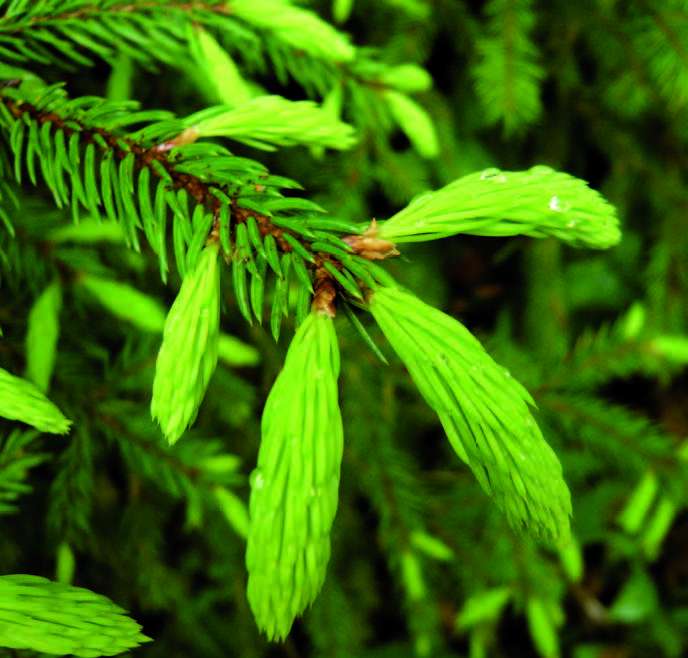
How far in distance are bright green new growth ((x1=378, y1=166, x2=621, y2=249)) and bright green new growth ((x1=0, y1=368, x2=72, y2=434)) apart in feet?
0.97

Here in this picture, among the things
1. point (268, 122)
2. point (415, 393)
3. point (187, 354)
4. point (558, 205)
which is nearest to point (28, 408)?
point (187, 354)

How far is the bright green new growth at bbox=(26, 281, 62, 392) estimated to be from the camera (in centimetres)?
83

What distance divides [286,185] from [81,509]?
24.3 inches

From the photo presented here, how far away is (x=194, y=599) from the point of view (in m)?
1.33

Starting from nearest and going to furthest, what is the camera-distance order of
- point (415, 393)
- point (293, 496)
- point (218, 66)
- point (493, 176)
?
point (293, 496), point (493, 176), point (218, 66), point (415, 393)

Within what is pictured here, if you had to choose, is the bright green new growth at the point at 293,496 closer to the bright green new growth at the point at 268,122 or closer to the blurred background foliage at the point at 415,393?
the bright green new growth at the point at 268,122

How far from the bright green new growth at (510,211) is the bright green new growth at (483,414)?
64 mm

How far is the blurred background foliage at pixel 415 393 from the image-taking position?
102 centimetres

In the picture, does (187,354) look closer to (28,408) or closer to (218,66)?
(28,408)

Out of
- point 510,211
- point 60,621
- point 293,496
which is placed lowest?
point 60,621

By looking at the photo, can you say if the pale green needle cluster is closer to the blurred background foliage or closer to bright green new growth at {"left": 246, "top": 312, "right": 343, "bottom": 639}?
the blurred background foliage

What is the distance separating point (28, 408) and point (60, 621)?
0.53 feet

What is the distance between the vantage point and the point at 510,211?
1.73 ft

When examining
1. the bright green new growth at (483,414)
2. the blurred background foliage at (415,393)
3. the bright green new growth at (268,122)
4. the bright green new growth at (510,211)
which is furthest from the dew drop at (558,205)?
the blurred background foliage at (415,393)
